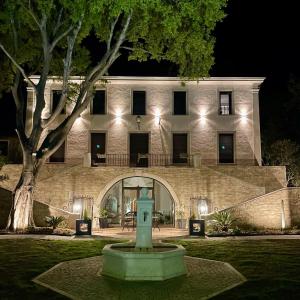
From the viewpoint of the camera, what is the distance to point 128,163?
2467 centimetres

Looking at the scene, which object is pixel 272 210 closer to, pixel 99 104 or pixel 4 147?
pixel 99 104

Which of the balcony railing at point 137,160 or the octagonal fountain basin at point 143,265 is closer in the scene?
the octagonal fountain basin at point 143,265

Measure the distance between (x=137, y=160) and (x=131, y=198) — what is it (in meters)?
2.34

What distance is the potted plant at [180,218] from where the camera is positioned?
21.8 m

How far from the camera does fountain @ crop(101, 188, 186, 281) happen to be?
29.0 ft

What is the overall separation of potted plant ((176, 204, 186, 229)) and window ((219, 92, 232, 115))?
23.1ft

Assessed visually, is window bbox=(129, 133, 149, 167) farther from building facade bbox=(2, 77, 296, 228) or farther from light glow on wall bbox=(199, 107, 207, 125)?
light glow on wall bbox=(199, 107, 207, 125)

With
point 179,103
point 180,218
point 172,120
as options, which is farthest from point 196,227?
point 179,103

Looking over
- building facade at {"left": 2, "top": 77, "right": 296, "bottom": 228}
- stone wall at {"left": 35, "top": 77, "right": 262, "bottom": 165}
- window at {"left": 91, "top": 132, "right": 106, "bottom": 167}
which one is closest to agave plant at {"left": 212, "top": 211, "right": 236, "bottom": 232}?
building facade at {"left": 2, "top": 77, "right": 296, "bottom": 228}

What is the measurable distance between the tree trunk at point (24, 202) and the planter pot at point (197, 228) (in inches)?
293

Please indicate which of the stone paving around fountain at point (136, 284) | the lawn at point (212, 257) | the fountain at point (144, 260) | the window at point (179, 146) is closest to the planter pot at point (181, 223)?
the window at point (179, 146)

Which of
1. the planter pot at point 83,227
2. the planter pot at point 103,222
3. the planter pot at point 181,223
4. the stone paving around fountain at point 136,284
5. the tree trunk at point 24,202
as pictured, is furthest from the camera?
the planter pot at point 103,222

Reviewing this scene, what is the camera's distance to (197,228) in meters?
17.5

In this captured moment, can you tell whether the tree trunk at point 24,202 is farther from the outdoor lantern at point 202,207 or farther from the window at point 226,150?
the window at point 226,150
